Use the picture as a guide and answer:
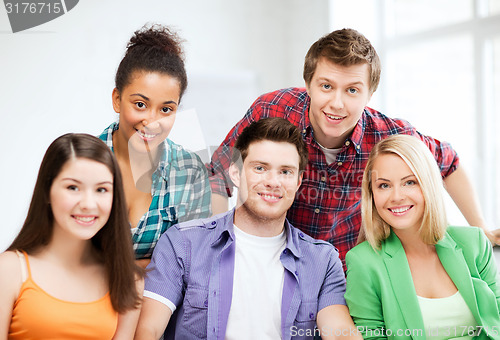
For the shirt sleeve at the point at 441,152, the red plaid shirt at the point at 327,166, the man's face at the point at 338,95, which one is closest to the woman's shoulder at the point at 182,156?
the red plaid shirt at the point at 327,166

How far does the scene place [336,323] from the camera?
157 cm

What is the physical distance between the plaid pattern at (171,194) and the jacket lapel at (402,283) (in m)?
0.67

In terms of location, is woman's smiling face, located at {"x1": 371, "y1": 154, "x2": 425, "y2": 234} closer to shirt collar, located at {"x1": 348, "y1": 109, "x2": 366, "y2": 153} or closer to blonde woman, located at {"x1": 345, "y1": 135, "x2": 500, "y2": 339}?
blonde woman, located at {"x1": 345, "y1": 135, "x2": 500, "y2": 339}

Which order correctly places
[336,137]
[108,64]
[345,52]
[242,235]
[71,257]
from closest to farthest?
[71,257]
[242,235]
[345,52]
[336,137]
[108,64]

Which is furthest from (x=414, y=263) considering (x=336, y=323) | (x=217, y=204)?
(x=217, y=204)

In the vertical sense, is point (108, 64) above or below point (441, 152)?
above

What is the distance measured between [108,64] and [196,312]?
90.4 inches

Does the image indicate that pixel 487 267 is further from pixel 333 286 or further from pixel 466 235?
pixel 333 286

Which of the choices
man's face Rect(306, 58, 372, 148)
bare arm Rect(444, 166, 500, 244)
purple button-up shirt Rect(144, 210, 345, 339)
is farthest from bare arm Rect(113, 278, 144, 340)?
bare arm Rect(444, 166, 500, 244)

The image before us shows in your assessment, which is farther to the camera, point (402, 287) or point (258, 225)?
point (258, 225)

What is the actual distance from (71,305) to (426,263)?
1.04 m

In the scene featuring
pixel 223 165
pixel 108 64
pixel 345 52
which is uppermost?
pixel 108 64

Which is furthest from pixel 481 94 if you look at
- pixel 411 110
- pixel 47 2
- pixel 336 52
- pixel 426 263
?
pixel 47 2

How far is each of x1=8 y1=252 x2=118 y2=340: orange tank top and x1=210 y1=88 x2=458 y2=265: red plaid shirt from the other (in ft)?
2.50
